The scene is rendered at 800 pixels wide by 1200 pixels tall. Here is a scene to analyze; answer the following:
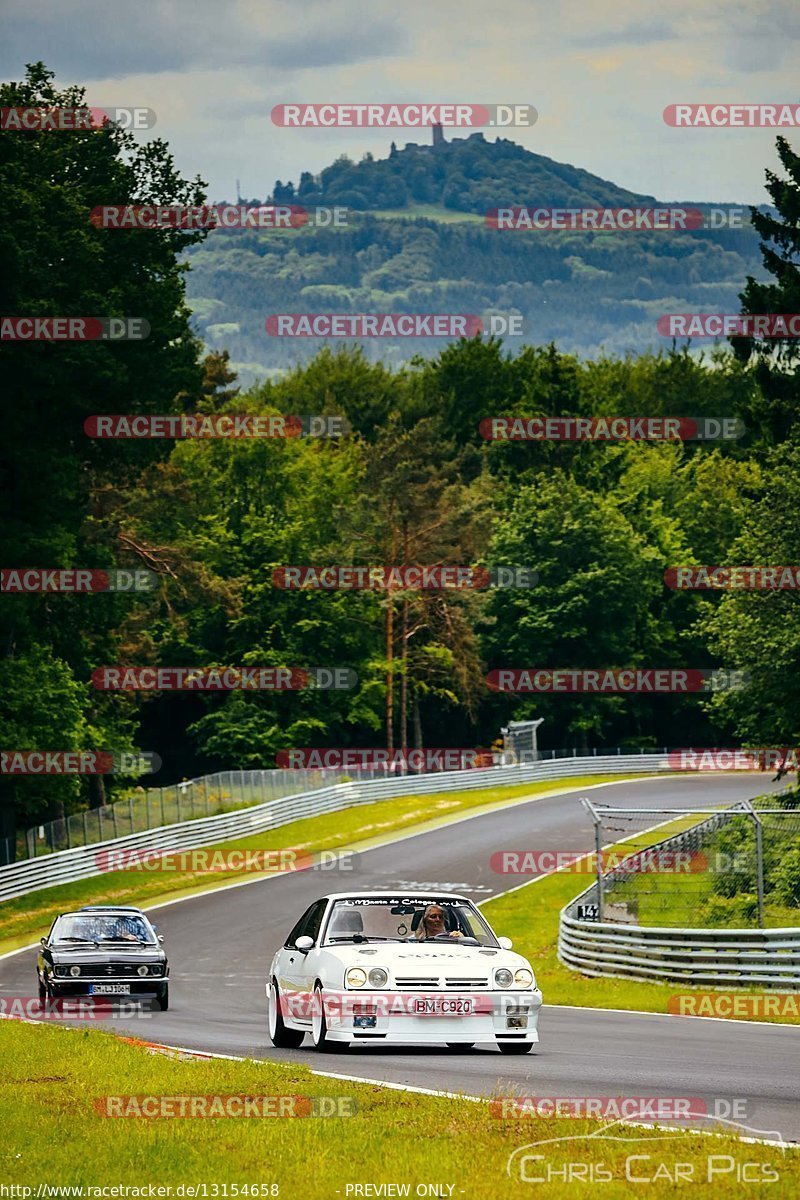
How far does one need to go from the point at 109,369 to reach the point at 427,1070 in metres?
32.6

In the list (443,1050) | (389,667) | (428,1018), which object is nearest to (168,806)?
(389,667)

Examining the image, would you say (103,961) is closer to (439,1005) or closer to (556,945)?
(439,1005)

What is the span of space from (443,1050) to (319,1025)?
55.6 inches

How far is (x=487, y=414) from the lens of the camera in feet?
353

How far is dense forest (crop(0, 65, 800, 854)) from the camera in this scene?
44.6 metres

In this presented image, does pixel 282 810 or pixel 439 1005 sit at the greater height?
pixel 439 1005

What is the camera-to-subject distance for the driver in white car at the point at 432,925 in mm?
16719

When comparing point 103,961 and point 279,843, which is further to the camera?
point 279,843

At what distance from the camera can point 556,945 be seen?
3691 centimetres

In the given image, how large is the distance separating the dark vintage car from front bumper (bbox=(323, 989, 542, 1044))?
28.0ft

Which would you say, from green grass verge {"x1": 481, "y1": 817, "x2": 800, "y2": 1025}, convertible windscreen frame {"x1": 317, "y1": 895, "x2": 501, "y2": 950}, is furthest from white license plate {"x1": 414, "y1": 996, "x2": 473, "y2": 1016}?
green grass verge {"x1": 481, "y1": 817, "x2": 800, "y2": 1025}

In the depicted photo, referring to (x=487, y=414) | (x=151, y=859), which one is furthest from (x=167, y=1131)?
(x=487, y=414)

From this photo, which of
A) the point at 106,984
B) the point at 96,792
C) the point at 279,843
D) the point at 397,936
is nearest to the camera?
the point at 397,936

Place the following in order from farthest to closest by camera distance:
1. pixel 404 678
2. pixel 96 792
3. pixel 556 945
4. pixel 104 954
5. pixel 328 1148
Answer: pixel 404 678 < pixel 96 792 < pixel 556 945 < pixel 104 954 < pixel 328 1148
